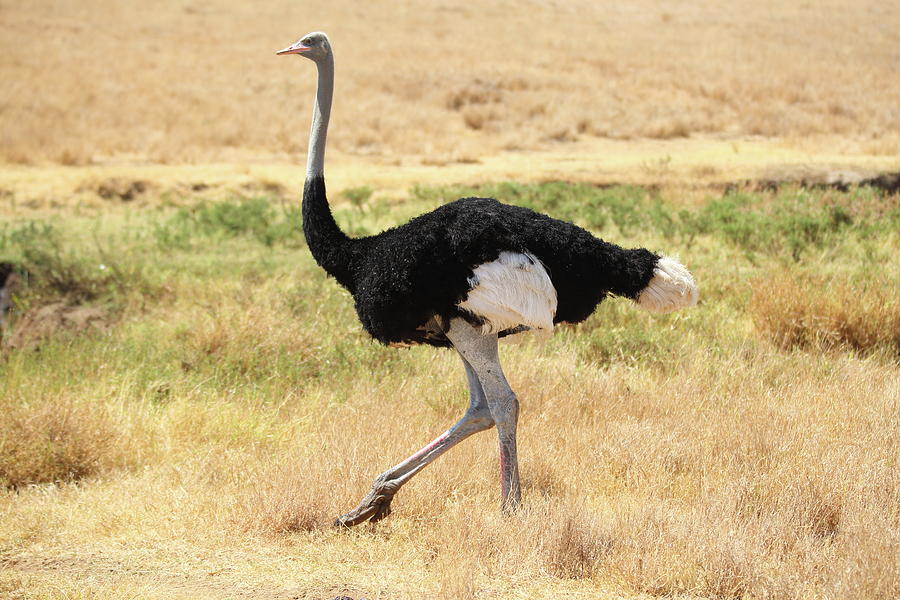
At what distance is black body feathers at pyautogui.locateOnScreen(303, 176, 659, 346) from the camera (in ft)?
13.4

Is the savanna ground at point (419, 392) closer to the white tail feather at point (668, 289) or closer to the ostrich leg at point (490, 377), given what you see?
the ostrich leg at point (490, 377)

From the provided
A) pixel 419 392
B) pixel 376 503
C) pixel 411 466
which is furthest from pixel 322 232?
pixel 419 392

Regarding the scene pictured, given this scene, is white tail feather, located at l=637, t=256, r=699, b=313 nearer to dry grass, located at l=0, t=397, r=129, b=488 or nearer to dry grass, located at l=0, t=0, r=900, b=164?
dry grass, located at l=0, t=397, r=129, b=488

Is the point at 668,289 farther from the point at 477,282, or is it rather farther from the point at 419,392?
the point at 419,392

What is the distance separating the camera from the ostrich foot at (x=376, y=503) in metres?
4.30

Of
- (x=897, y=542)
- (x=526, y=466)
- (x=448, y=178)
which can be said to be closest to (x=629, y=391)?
(x=526, y=466)

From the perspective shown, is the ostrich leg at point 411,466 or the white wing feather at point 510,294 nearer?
the white wing feather at point 510,294

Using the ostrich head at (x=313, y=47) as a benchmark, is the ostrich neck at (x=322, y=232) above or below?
below

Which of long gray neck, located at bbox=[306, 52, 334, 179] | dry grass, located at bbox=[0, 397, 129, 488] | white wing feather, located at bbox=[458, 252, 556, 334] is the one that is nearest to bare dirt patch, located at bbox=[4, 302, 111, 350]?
dry grass, located at bbox=[0, 397, 129, 488]

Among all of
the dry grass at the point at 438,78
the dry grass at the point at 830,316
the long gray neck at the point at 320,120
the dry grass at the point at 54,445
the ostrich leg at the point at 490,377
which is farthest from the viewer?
the dry grass at the point at 438,78

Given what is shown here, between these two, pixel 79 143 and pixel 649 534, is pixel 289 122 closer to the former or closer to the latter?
pixel 79 143

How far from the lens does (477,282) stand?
404 centimetres

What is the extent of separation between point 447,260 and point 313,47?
1385mm

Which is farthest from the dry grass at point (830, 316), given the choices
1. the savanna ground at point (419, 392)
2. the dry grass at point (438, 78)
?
the dry grass at point (438, 78)
